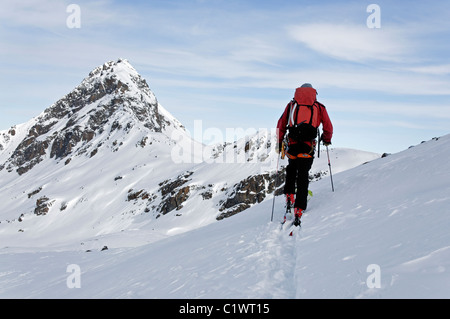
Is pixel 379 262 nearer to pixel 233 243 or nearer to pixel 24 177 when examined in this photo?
pixel 233 243

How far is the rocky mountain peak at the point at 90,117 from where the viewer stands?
103750 millimetres

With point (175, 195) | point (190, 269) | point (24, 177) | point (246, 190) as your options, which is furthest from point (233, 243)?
point (24, 177)

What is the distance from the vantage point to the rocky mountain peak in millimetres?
103750

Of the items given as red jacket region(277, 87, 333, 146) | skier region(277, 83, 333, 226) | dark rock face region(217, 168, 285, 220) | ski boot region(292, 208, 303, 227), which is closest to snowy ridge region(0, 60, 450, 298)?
ski boot region(292, 208, 303, 227)

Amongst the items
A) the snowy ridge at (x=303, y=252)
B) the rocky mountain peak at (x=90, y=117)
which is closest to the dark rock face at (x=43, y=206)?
the rocky mountain peak at (x=90, y=117)

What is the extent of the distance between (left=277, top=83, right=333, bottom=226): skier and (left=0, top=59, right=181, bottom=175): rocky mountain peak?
90588mm

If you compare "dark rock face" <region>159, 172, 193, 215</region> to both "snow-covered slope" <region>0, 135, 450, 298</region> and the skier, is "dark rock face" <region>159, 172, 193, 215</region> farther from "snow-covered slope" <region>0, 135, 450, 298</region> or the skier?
the skier

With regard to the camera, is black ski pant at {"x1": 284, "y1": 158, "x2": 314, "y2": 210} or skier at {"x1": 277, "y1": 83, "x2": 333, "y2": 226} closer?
skier at {"x1": 277, "y1": 83, "x2": 333, "y2": 226}

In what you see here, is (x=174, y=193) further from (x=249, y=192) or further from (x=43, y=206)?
(x=43, y=206)

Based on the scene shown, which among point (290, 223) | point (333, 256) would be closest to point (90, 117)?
point (290, 223)

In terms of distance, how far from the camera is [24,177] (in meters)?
102

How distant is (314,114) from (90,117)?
11311 cm
